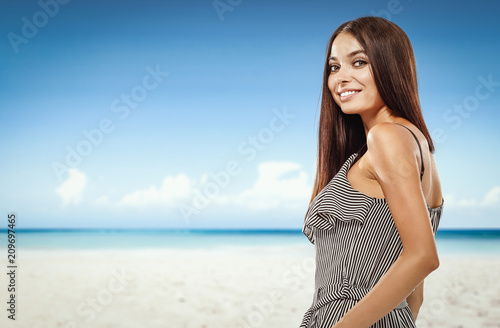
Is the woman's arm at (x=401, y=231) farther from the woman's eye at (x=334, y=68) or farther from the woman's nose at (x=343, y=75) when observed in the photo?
the woman's eye at (x=334, y=68)

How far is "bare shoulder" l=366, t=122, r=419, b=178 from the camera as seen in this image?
46.6 inches

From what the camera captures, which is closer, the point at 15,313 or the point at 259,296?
the point at 15,313

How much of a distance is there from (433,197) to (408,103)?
0.28 meters

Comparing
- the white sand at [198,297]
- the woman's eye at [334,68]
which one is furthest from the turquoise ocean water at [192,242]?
the woman's eye at [334,68]

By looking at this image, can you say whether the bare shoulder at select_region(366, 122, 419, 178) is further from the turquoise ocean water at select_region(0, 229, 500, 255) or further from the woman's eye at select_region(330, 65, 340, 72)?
the turquoise ocean water at select_region(0, 229, 500, 255)

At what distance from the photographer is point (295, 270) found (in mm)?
9961

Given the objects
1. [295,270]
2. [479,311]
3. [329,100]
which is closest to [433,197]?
[329,100]

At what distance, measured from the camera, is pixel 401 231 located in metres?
1.17

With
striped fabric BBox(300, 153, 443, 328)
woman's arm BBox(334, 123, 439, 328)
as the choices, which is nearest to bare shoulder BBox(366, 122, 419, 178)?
woman's arm BBox(334, 123, 439, 328)

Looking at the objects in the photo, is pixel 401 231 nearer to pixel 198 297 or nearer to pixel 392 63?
pixel 392 63

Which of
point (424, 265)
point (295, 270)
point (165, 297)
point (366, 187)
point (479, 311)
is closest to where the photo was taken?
point (424, 265)

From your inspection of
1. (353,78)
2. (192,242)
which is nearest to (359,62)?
(353,78)

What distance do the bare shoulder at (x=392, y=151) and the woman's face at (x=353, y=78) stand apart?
7.9 inches

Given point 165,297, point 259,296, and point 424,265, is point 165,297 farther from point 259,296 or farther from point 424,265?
point 424,265
